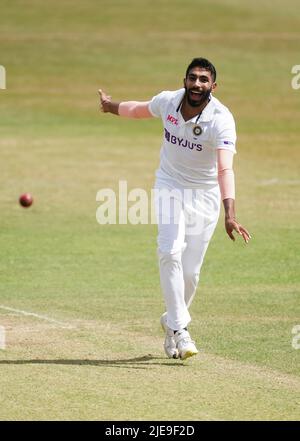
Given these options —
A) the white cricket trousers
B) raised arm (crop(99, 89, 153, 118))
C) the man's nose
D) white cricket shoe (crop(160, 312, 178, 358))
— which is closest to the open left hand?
the white cricket trousers

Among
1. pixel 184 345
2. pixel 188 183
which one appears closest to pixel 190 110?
pixel 188 183

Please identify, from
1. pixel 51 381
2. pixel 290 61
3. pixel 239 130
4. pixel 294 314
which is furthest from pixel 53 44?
pixel 51 381

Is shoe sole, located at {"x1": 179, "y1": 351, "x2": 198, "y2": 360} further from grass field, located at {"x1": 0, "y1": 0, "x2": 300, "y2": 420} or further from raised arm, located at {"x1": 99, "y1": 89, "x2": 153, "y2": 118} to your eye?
raised arm, located at {"x1": 99, "y1": 89, "x2": 153, "y2": 118}

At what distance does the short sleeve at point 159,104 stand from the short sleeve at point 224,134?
0.65m

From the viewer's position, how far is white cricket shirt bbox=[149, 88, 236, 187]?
1115 centimetres

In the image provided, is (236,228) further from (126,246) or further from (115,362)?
(126,246)

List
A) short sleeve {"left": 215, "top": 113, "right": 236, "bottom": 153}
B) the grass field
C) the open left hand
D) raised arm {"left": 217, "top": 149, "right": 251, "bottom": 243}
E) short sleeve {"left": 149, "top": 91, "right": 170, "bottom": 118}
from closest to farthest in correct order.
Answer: the grass field → the open left hand → raised arm {"left": 217, "top": 149, "right": 251, "bottom": 243} → short sleeve {"left": 215, "top": 113, "right": 236, "bottom": 153} → short sleeve {"left": 149, "top": 91, "right": 170, "bottom": 118}

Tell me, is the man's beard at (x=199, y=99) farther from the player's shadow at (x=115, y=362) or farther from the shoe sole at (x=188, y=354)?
the player's shadow at (x=115, y=362)

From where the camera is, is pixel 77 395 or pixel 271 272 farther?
pixel 271 272

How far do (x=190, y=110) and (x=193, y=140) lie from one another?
0.96ft

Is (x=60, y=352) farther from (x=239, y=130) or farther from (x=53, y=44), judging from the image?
(x=53, y=44)

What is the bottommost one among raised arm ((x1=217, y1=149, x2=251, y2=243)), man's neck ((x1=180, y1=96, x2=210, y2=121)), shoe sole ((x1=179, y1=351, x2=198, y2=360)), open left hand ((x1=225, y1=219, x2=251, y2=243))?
shoe sole ((x1=179, y1=351, x2=198, y2=360))
